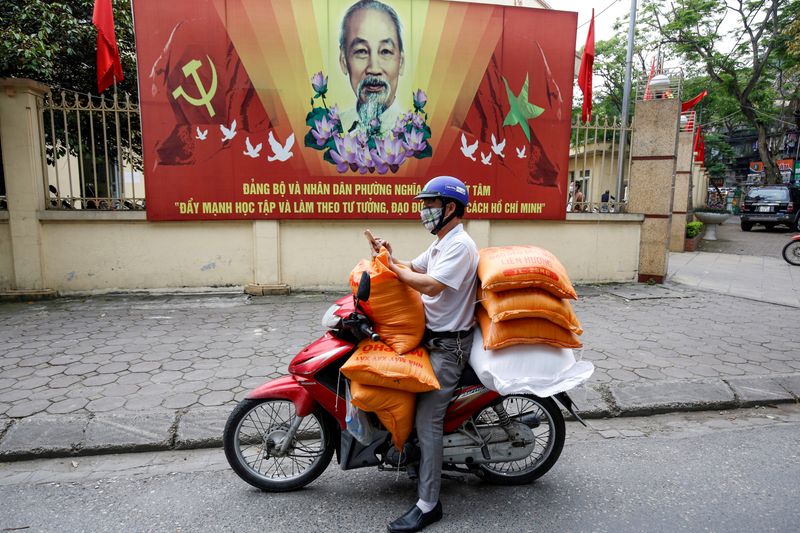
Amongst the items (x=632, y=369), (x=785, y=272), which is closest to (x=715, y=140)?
(x=785, y=272)

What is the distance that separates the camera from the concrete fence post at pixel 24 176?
21.0ft

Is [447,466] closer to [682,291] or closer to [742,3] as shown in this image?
[682,291]

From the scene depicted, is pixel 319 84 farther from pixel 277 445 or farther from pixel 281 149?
pixel 277 445

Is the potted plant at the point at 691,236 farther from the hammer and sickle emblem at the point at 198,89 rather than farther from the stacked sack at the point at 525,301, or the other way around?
the stacked sack at the point at 525,301

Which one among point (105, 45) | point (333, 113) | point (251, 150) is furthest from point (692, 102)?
point (105, 45)

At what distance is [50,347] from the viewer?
4.91 m

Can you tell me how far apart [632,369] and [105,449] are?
13.9ft

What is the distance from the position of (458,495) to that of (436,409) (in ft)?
1.96

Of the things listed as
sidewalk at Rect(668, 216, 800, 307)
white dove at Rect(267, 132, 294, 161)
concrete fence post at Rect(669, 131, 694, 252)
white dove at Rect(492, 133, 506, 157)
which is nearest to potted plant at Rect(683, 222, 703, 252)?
concrete fence post at Rect(669, 131, 694, 252)

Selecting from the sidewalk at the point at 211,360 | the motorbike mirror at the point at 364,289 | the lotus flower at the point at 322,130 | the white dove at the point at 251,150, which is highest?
the lotus flower at the point at 322,130

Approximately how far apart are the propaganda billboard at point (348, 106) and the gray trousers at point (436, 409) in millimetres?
4960

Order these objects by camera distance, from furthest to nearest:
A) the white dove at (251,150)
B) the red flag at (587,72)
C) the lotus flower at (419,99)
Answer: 1. the red flag at (587,72)
2. the lotus flower at (419,99)
3. the white dove at (251,150)

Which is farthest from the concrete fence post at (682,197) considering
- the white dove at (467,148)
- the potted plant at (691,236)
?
the white dove at (467,148)

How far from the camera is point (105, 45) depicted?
6305mm
